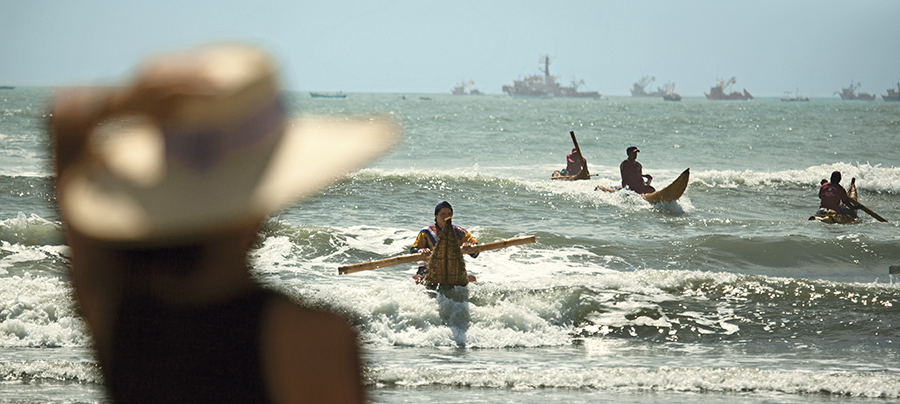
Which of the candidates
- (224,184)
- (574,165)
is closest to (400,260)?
(224,184)

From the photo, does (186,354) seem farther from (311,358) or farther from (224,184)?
(224,184)

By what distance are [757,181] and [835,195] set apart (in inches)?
324

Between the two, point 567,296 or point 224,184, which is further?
point 567,296

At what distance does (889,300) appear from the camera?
28.3ft

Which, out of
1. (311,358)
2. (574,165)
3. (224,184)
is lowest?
(311,358)

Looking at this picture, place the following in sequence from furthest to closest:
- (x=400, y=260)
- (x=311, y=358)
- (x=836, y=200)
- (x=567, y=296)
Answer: (x=836, y=200) < (x=567, y=296) < (x=400, y=260) < (x=311, y=358)

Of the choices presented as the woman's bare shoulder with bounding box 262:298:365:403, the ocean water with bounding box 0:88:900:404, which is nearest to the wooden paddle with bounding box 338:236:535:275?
the ocean water with bounding box 0:88:900:404

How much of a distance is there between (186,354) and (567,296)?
14.5 feet

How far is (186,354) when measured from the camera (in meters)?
6.24

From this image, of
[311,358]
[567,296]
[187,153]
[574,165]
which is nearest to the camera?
[187,153]

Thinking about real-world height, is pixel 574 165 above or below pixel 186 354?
above

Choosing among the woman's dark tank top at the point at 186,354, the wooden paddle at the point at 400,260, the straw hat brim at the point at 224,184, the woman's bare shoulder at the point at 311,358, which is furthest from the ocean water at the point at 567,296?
the wooden paddle at the point at 400,260

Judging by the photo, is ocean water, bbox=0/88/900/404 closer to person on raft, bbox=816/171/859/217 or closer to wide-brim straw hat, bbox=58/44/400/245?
wide-brim straw hat, bbox=58/44/400/245

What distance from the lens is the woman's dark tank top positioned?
5.31 meters
